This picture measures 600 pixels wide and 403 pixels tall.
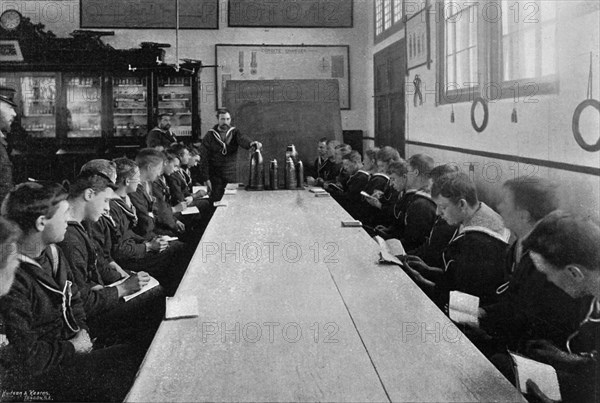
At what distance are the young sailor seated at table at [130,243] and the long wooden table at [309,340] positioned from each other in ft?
2.59

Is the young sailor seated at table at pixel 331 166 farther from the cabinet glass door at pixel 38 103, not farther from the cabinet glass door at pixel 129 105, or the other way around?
the cabinet glass door at pixel 38 103

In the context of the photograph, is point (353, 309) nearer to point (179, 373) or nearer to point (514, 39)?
point (179, 373)

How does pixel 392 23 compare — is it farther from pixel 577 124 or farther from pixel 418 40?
pixel 577 124

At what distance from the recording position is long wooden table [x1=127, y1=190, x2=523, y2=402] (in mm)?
1168

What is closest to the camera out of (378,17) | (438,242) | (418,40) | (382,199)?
(438,242)

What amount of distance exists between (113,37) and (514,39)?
6240 mm

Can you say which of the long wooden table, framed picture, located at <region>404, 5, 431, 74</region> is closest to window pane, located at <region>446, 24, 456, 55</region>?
framed picture, located at <region>404, 5, 431, 74</region>

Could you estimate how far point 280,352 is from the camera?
1.36 m

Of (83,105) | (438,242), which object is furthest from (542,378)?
(83,105)

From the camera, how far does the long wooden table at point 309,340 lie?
3.83ft

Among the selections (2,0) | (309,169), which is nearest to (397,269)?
(309,169)

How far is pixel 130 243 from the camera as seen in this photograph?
3102 mm

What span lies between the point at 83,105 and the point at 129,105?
0.62 metres

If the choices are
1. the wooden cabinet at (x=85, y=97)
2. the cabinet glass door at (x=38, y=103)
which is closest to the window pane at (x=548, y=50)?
the wooden cabinet at (x=85, y=97)
